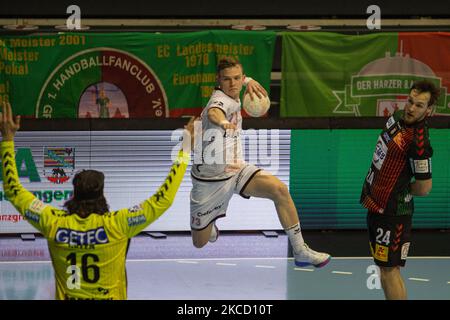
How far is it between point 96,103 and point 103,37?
99cm

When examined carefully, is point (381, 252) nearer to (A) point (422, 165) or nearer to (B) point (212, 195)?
(A) point (422, 165)

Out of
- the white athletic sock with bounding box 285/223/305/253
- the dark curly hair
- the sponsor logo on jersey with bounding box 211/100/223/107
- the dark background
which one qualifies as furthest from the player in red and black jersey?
the dark background

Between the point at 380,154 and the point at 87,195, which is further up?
the point at 380,154

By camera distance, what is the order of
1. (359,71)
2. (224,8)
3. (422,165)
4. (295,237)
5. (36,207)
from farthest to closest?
(224,8), (359,71), (295,237), (422,165), (36,207)

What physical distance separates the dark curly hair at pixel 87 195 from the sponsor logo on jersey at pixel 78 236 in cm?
13

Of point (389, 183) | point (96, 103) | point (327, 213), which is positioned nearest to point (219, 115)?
point (389, 183)

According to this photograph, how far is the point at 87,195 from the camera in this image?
6719 mm

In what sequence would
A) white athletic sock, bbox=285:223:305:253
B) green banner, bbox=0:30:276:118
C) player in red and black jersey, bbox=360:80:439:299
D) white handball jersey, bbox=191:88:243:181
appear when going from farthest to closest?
green banner, bbox=0:30:276:118 → white handball jersey, bbox=191:88:243:181 → white athletic sock, bbox=285:223:305:253 → player in red and black jersey, bbox=360:80:439:299

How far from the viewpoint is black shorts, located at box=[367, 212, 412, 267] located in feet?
31.4

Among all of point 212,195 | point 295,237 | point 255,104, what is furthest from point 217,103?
point 295,237

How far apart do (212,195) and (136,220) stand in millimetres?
3595

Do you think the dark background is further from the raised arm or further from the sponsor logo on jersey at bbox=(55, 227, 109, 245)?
the sponsor logo on jersey at bbox=(55, 227, 109, 245)

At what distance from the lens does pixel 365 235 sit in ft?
52.0
